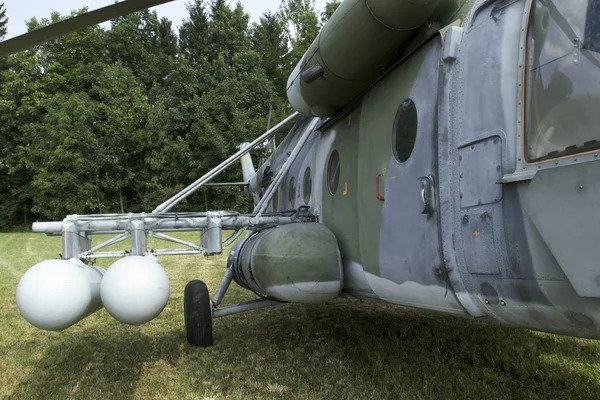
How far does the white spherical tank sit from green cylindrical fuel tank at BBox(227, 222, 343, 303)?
52.3 inches

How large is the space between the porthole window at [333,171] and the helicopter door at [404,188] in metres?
0.65

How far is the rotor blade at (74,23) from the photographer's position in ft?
7.34

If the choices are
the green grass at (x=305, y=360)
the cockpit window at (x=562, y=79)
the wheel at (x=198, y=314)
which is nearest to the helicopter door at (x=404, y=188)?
the cockpit window at (x=562, y=79)

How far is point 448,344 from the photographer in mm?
4648

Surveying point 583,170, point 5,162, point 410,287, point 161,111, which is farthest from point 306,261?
point 5,162

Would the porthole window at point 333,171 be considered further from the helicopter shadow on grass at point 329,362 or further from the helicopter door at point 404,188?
the helicopter shadow on grass at point 329,362

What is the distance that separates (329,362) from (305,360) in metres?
0.25

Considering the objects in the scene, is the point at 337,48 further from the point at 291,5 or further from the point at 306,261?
the point at 291,5

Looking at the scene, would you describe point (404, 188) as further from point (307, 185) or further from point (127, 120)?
point (127, 120)

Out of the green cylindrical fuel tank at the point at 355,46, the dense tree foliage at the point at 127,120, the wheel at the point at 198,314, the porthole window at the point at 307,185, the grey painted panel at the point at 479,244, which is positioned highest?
the dense tree foliage at the point at 127,120

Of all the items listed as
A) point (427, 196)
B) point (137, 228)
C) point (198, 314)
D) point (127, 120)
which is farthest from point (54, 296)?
point (127, 120)

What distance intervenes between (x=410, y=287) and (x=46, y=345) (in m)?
4.37

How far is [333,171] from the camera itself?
404cm

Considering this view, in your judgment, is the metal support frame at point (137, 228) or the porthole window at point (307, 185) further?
the porthole window at point (307, 185)
